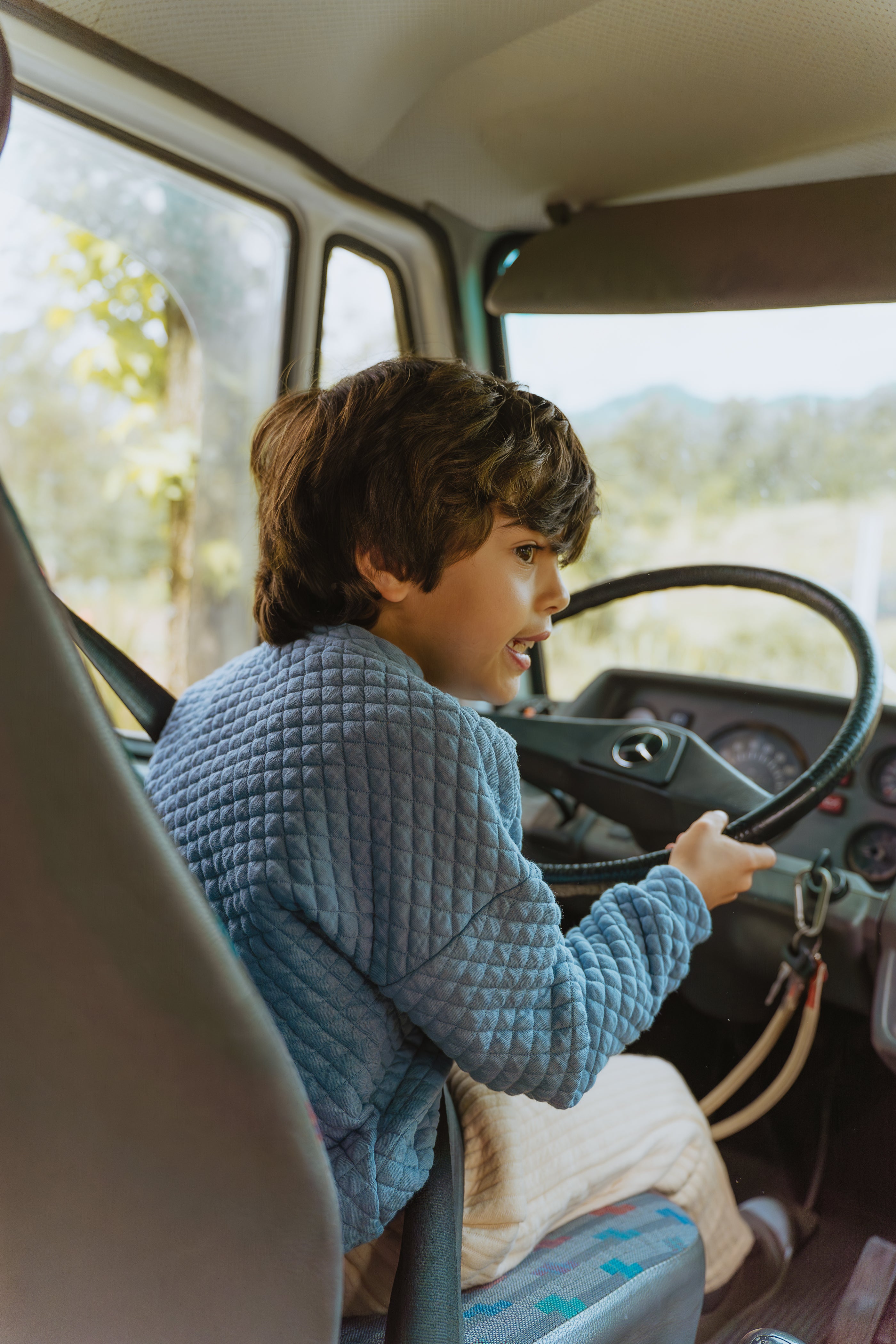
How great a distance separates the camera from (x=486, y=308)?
103 cm

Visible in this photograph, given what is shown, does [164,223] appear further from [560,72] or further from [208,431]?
[560,72]

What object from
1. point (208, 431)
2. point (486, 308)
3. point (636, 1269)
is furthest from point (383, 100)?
point (636, 1269)

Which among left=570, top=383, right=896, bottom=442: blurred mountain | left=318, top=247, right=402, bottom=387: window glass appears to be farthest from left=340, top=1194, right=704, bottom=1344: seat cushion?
left=318, top=247, right=402, bottom=387: window glass

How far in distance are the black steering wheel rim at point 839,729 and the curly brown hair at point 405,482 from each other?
0.24 m

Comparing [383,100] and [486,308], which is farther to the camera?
[486,308]

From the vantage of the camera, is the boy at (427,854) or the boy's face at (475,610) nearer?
the boy at (427,854)

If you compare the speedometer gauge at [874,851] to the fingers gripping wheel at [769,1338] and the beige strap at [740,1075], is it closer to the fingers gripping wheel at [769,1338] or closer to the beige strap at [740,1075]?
the beige strap at [740,1075]

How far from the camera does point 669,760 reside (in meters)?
1.12

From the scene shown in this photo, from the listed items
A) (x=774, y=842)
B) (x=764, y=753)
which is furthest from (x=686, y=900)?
(x=764, y=753)

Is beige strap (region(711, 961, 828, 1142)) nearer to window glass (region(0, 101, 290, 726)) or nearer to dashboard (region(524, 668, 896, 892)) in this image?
dashboard (region(524, 668, 896, 892))

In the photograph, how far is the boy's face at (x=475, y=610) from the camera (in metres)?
0.80

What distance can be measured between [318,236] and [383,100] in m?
0.17

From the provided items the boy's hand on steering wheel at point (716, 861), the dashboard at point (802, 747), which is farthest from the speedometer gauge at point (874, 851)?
the boy's hand on steering wheel at point (716, 861)

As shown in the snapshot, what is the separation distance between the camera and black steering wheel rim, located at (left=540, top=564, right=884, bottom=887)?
0.95 meters
